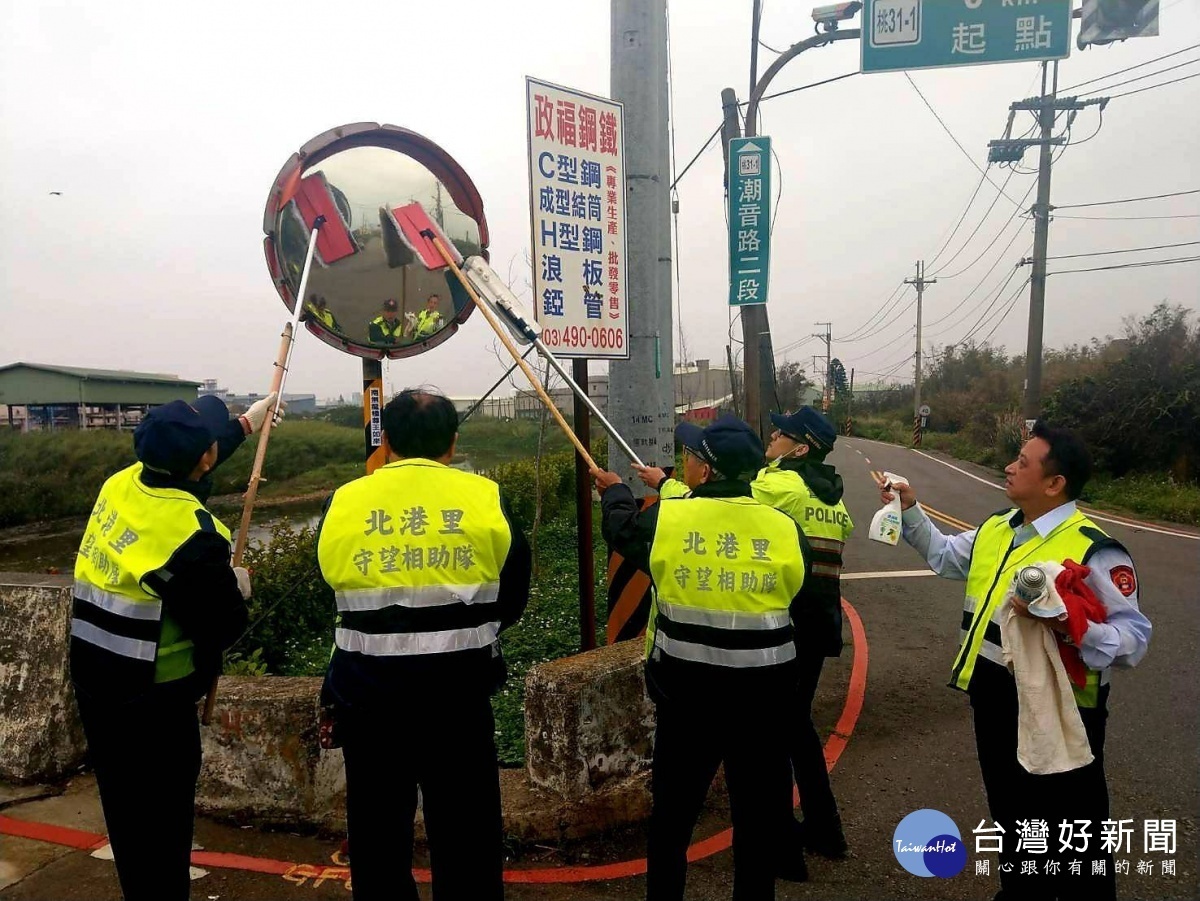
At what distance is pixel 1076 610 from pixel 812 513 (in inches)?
53.9

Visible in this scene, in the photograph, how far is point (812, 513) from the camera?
3.41 m

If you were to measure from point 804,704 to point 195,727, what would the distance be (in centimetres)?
245

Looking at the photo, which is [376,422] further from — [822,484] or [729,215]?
[729,215]

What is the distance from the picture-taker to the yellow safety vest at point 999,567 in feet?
7.52

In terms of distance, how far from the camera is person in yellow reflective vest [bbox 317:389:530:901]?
2.11m

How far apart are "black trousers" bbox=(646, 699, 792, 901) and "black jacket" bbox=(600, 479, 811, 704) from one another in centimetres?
4

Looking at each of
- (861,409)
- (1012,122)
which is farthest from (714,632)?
(861,409)

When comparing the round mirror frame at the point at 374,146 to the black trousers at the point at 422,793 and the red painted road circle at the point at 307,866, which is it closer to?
the black trousers at the point at 422,793

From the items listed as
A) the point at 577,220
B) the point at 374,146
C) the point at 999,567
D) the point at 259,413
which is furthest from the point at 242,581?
the point at 999,567

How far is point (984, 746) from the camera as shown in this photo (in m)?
2.49

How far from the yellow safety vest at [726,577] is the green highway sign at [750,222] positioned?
253 inches

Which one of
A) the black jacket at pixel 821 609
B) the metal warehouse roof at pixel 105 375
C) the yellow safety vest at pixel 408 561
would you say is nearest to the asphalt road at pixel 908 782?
the black jacket at pixel 821 609

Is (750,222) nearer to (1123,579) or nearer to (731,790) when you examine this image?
(1123,579)

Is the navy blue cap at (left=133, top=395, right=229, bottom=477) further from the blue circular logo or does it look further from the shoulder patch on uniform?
the blue circular logo
